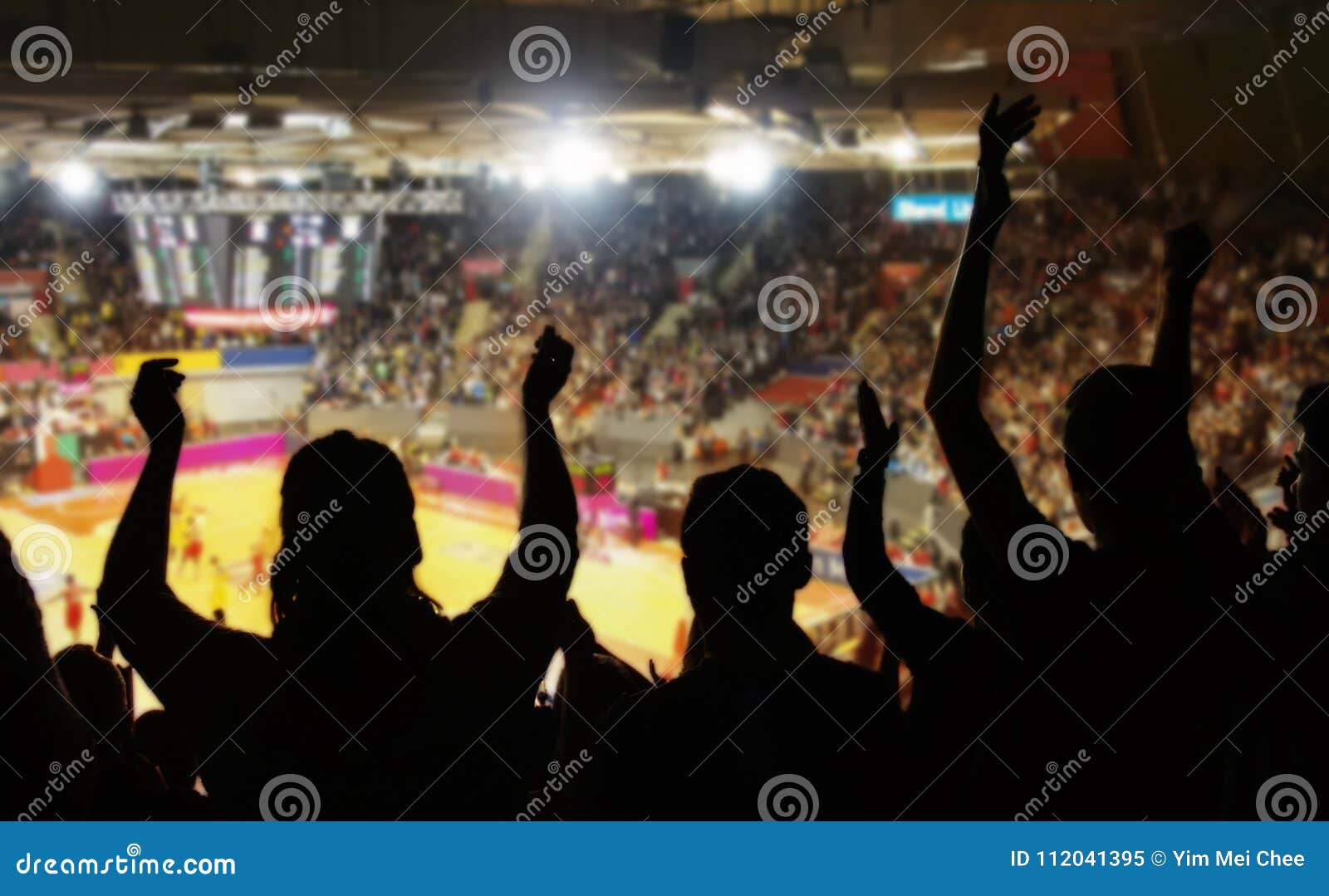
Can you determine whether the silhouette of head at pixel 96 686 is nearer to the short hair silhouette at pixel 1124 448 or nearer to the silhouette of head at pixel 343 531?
the silhouette of head at pixel 343 531

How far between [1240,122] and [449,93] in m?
12.0

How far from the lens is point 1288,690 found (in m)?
1.48

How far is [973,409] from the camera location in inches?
56.4

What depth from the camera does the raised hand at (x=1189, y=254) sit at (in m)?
1.91

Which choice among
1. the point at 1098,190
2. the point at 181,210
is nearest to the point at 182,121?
the point at 181,210

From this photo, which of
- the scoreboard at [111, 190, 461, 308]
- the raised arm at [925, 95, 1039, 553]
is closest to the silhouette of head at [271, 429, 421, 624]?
the raised arm at [925, 95, 1039, 553]

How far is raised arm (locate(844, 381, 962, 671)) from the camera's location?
4.46 feet

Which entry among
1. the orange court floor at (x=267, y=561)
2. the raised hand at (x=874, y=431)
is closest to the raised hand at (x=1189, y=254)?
the raised hand at (x=874, y=431)

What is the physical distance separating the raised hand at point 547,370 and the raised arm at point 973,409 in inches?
21.4

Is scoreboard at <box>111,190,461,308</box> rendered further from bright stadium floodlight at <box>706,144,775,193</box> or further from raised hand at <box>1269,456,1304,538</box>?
raised hand at <box>1269,456,1304,538</box>

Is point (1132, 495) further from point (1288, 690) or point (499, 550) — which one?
point (499, 550)

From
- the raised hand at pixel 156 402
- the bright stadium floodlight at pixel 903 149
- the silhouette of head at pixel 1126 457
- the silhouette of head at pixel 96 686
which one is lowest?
the silhouette of head at pixel 96 686

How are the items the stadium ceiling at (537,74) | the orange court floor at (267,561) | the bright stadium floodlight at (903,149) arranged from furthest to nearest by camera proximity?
the bright stadium floodlight at (903,149) → the orange court floor at (267,561) → the stadium ceiling at (537,74)

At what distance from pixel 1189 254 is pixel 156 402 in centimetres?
178
